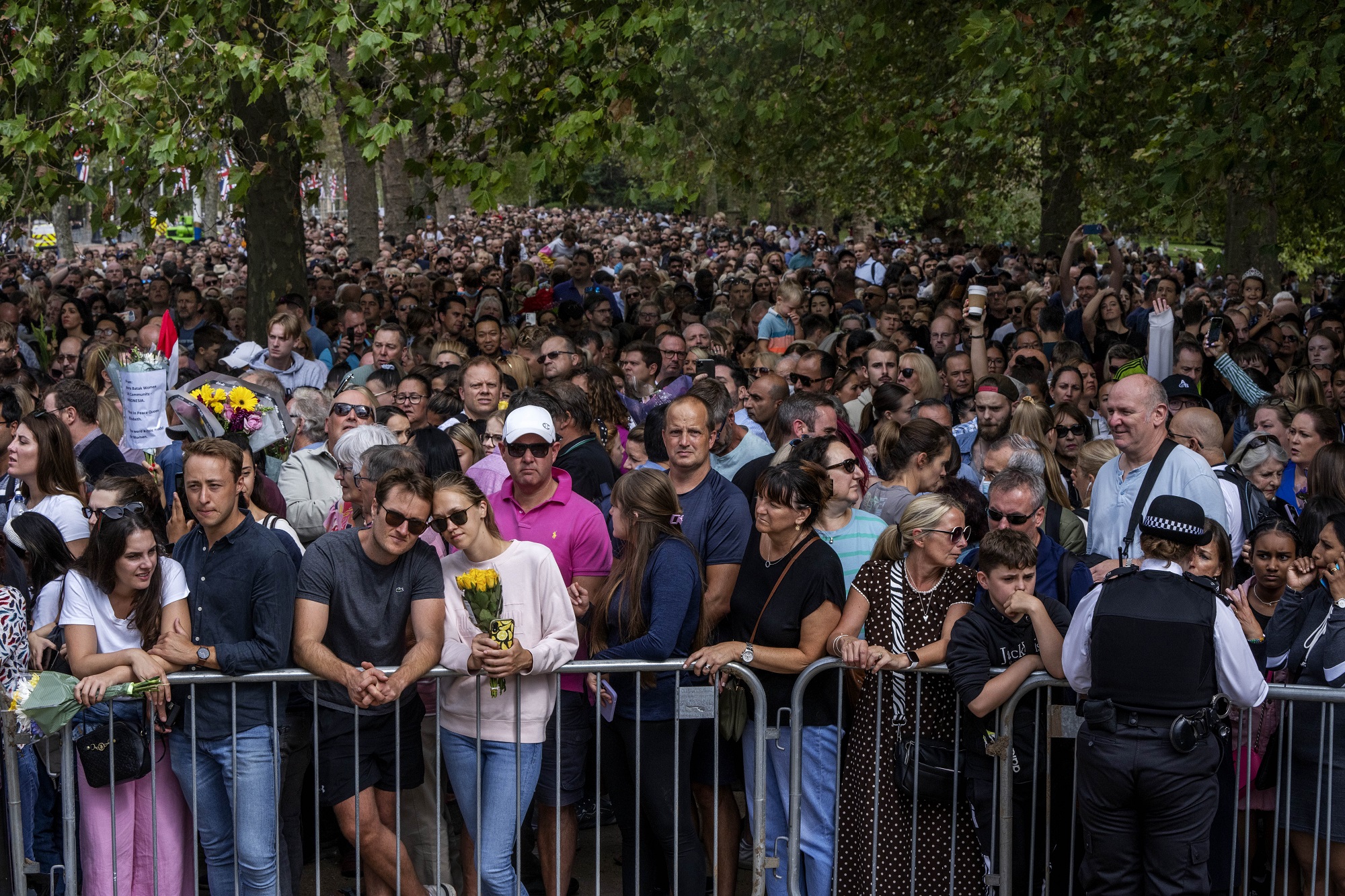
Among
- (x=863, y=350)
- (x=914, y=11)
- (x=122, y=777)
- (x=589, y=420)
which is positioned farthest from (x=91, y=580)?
(x=914, y=11)

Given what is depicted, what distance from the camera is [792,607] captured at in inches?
209

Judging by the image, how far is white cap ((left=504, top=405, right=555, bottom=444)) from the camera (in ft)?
18.9

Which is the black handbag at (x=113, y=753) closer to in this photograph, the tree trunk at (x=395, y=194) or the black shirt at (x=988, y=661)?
the black shirt at (x=988, y=661)

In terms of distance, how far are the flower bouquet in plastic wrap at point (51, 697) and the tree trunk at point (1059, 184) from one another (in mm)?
14172

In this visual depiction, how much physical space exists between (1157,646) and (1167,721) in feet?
0.82

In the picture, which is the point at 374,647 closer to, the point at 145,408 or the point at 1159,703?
the point at 145,408

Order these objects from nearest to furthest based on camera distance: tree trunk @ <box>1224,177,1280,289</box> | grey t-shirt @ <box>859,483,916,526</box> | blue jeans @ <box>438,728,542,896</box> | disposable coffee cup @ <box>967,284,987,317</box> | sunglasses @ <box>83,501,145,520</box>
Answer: sunglasses @ <box>83,501,145,520</box> → blue jeans @ <box>438,728,542,896</box> → grey t-shirt @ <box>859,483,916,526</box> → disposable coffee cup @ <box>967,284,987,317</box> → tree trunk @ <box>1224,177,1280,289</box>

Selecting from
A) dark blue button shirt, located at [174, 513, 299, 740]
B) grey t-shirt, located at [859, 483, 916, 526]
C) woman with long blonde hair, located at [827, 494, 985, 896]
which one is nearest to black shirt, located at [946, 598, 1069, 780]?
woman with long blonde hair, located at [827, 494, 985, 896]

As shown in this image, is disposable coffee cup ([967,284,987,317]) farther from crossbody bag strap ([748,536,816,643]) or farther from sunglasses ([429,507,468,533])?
sunglasses ([429,507,468,533])

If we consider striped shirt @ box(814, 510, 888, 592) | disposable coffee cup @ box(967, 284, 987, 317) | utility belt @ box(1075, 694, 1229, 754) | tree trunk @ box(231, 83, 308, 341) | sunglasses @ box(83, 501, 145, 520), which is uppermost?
tree trunk @ box(231, 83, 308, 341)

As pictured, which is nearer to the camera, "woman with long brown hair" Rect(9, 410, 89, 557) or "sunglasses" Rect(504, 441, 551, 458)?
"sunglasses" Rect(504, 441, 551, 458)

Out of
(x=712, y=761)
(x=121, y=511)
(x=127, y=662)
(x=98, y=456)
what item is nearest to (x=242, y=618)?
(x=127, y=662)

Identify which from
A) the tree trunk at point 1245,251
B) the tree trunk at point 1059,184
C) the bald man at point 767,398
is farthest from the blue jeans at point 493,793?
the tree trunk at point 1245,251

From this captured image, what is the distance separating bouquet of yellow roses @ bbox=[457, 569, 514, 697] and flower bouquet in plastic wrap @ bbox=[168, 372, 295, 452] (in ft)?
6.92
